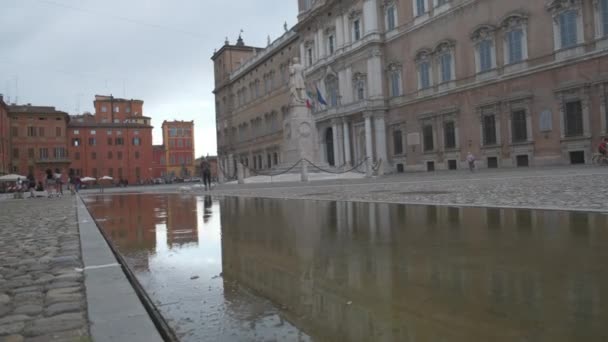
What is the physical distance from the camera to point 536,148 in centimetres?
2619

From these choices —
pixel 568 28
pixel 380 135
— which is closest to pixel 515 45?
pixel 568 28

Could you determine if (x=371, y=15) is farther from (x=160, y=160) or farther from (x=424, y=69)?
(x=160, y=160)

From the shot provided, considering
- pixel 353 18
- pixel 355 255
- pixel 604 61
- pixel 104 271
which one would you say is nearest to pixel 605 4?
pixel 604 61

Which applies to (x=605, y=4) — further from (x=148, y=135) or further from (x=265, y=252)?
(x=148, y=135)

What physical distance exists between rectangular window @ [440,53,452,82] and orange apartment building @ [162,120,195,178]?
3060 inches

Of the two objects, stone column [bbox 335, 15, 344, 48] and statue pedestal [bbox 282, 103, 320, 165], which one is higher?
stone column [bbox 335, 15, 344, 48]

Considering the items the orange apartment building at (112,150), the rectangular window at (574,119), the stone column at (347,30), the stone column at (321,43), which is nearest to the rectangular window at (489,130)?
the rectangular window at (574,119)

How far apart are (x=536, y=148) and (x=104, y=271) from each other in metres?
26.8

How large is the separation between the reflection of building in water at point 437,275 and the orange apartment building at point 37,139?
70.4m

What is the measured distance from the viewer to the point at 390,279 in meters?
3.21

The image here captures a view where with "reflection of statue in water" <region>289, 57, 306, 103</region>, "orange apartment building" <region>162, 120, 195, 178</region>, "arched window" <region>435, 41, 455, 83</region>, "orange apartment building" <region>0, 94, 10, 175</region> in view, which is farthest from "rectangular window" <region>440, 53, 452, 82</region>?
→ "orange apartment building" <region>162, 120, 195, 178</region>

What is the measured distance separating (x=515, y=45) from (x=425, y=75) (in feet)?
24.3

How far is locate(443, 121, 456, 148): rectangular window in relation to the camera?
31.5 metres

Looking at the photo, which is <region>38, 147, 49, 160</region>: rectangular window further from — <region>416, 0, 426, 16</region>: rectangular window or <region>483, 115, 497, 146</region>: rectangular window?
<region>483, 115, 497, 146</region>: rectangular window
